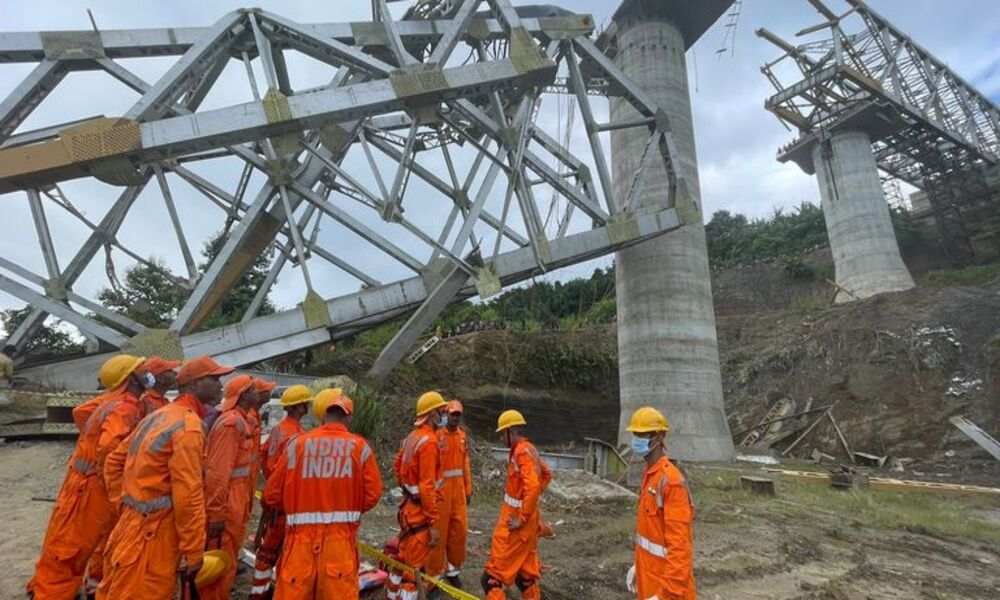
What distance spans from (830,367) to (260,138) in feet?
61.7

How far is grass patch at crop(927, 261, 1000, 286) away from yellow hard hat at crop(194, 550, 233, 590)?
29.3 m

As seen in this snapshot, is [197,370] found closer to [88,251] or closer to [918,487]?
[88,251]

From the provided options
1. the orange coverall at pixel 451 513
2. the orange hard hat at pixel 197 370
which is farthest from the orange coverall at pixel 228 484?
the orange coverall at pixel 451 513

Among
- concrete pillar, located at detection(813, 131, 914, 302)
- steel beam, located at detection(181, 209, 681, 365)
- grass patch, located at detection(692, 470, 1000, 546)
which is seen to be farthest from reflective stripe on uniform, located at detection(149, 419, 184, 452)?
concrete pillar, located at detection(813, 131, 914, 302)

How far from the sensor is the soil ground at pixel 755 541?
488cm

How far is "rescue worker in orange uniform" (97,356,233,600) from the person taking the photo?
274 cm

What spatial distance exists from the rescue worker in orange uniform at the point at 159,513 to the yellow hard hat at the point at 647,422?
240 cm

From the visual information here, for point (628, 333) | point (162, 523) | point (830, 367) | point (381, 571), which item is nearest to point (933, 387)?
point (830, 367)

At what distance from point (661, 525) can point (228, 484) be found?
2662mm

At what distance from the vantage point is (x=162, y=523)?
2.84 metres

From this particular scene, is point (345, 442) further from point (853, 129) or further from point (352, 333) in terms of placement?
point (853, 129)

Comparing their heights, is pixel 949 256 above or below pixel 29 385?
above

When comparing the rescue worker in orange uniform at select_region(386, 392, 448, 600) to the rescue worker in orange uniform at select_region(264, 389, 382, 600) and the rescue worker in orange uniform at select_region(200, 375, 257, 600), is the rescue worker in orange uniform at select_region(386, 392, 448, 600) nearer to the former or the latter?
the rescue worker in orange uniform at select_region(264, 389, 382, 600)

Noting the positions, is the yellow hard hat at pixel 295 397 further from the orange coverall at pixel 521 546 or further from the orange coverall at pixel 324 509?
the orange coverall at pixel 521 546
